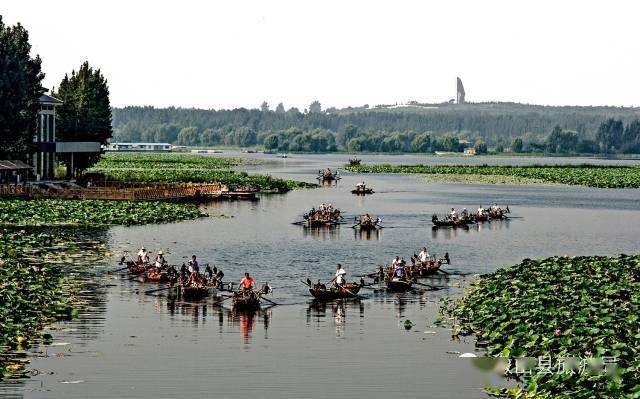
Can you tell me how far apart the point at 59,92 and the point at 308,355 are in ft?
360

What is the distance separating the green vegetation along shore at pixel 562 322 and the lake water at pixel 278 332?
5.26ft

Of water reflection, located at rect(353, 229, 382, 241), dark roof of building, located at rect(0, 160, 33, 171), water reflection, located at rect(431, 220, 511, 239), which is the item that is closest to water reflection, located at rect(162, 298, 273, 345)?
water reflection, located at rect(353, 229, 382, 241)

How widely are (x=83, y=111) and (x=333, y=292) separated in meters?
92.8

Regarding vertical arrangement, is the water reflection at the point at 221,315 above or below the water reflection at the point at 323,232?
above

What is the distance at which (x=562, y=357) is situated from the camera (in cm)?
3275

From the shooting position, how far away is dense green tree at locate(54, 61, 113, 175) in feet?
433

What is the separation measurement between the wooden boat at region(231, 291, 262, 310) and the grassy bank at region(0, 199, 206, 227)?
39257mm

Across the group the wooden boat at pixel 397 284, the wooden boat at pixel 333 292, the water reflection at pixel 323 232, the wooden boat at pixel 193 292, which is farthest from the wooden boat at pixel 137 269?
the water reflection at pixel 323 232

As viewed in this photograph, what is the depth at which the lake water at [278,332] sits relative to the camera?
107ft

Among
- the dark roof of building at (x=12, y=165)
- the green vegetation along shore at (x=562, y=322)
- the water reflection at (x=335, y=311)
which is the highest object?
the dark roof of building at (x=12, y=165)

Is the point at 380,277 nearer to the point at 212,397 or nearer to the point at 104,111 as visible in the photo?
the point at 212,397

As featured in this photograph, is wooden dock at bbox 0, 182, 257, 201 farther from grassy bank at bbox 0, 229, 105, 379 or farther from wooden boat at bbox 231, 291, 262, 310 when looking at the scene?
wooden boat at bbox 231, 291, 262, 310

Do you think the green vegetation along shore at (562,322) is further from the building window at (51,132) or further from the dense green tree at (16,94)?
the building window at (51,132)

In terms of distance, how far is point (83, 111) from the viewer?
134m
